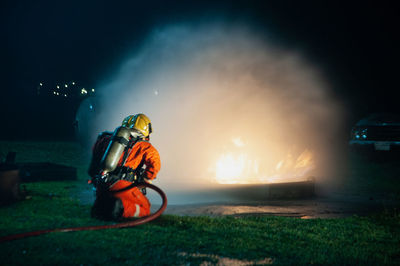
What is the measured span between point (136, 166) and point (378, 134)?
12325mm

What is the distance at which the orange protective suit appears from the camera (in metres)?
4.58

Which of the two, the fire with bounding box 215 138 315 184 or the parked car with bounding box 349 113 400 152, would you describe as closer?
the parked car with bounding box 349 113 400 152

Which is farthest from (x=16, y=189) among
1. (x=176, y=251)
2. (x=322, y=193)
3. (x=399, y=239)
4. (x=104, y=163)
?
(x=322, y=193)

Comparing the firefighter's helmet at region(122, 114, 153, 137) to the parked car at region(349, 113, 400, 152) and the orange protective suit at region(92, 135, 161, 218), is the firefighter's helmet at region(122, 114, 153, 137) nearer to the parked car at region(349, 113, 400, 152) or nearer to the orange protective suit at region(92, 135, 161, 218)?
the orange protective suit at region(92, 135, 161, 218)

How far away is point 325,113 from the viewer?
18359 millimetres

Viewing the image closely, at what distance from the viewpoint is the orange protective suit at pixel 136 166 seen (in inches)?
180

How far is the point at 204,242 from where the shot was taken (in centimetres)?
360

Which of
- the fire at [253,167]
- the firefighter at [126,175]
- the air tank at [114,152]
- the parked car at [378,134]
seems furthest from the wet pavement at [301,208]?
the parked car at [378,134]

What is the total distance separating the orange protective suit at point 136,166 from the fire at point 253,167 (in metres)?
8.39

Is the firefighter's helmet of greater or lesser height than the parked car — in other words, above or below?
below

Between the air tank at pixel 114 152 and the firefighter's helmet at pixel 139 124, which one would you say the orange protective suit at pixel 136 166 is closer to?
the air tank at pixel 114 152

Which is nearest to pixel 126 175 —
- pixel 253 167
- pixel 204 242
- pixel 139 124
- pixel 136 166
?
pixel 136 166

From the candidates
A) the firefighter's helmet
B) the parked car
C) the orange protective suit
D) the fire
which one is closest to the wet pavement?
the orange protective suit

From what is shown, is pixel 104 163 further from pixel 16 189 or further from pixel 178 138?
pixel 178 138
